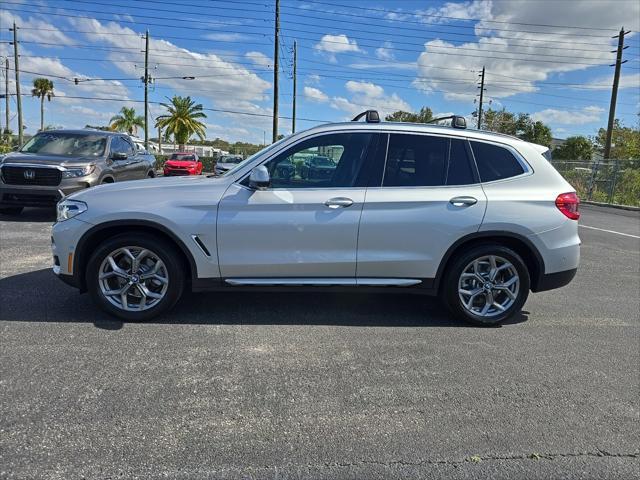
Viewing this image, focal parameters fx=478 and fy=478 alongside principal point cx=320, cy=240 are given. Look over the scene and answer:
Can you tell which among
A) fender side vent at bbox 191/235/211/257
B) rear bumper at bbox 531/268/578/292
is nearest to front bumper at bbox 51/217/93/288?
fender side vent at bbox 191/235/211/257

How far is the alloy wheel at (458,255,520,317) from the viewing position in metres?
4.41

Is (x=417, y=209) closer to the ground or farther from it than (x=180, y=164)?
closer to the ground

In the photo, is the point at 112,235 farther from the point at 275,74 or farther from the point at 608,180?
the point at 275,74

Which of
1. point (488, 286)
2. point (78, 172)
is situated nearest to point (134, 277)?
point (488, 286)

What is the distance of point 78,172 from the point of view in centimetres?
921

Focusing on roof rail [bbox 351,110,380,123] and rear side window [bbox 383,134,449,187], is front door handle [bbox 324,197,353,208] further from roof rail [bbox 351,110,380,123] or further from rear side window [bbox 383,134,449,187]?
roof rail [bbox 351,110,380,123]

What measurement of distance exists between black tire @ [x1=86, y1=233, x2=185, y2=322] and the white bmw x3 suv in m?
0.01

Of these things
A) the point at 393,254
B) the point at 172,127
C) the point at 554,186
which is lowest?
the point at 393,254

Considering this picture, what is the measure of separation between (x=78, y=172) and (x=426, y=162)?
7.44 meters

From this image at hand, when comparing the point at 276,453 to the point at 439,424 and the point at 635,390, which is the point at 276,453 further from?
the point at 635,390

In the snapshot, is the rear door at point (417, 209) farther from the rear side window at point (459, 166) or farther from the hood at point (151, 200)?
the hood at point (151, 200)

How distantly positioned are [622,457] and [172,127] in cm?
5722

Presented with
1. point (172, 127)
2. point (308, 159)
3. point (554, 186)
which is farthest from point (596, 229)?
point (172, 127)

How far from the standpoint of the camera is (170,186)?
426cm
